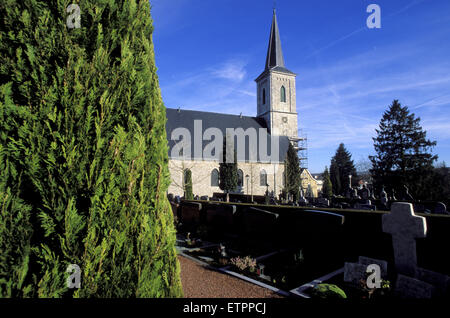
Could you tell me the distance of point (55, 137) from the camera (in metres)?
1.93

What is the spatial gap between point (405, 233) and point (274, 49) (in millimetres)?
36489

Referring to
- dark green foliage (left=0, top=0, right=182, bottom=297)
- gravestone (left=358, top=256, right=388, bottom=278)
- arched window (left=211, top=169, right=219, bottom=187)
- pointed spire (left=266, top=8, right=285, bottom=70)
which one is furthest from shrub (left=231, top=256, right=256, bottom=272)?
pointed spire (left=266, top=8, right=285, bottom=70)

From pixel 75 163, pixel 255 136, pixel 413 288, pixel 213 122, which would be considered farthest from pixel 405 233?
pixel 255 136

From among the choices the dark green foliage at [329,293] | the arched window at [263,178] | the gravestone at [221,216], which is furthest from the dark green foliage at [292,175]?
the dark green foliage at [329,293]

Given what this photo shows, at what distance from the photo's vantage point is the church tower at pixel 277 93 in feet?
116

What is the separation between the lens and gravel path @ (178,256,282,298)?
14.5 ft

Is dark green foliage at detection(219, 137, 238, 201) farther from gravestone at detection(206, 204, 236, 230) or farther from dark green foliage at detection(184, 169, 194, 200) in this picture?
gravestone at detection(206, 204, 236, 230)

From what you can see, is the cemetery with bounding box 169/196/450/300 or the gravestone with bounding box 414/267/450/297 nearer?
the gravestone with bounding box 414/267/450/297

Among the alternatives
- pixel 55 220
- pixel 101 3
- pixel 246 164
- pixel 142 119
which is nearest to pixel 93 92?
pixel 142 119

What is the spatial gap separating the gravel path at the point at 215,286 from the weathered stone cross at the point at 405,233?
2.65 metres

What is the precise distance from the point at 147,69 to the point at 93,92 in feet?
2.14

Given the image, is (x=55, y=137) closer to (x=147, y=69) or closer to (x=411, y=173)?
(x=147, y=69)

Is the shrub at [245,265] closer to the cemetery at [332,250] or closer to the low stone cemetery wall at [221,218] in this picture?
the cemetery at [332,250]

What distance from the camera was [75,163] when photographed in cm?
193
